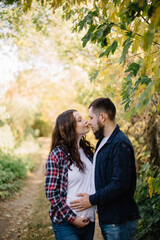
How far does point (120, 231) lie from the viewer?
1.91 m

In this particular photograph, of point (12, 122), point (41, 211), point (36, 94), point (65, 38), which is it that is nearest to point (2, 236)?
point (41, 211)

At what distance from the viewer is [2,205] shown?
619cm

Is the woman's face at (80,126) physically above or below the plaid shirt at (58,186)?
above

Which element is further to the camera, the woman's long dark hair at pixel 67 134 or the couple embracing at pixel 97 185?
the woman's long dark hair at pixel 67 134

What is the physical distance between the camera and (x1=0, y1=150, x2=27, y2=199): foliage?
6895mm

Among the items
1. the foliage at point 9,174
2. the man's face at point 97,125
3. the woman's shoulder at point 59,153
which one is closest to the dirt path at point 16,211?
the foliage at point 9,174

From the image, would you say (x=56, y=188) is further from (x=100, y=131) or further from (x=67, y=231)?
(x=100, y=131)

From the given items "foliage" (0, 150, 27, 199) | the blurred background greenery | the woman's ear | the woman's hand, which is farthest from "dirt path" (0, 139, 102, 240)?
the woman's ear

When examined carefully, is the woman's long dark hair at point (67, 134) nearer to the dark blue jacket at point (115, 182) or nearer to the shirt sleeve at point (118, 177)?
the dark blue jacket at point (115, 182)

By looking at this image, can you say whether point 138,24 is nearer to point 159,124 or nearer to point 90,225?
point 90,225

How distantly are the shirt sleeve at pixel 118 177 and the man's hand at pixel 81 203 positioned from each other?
0.10 meters

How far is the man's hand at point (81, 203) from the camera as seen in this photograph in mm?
2033

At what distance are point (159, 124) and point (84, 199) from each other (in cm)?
294

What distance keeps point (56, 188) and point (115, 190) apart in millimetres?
563
